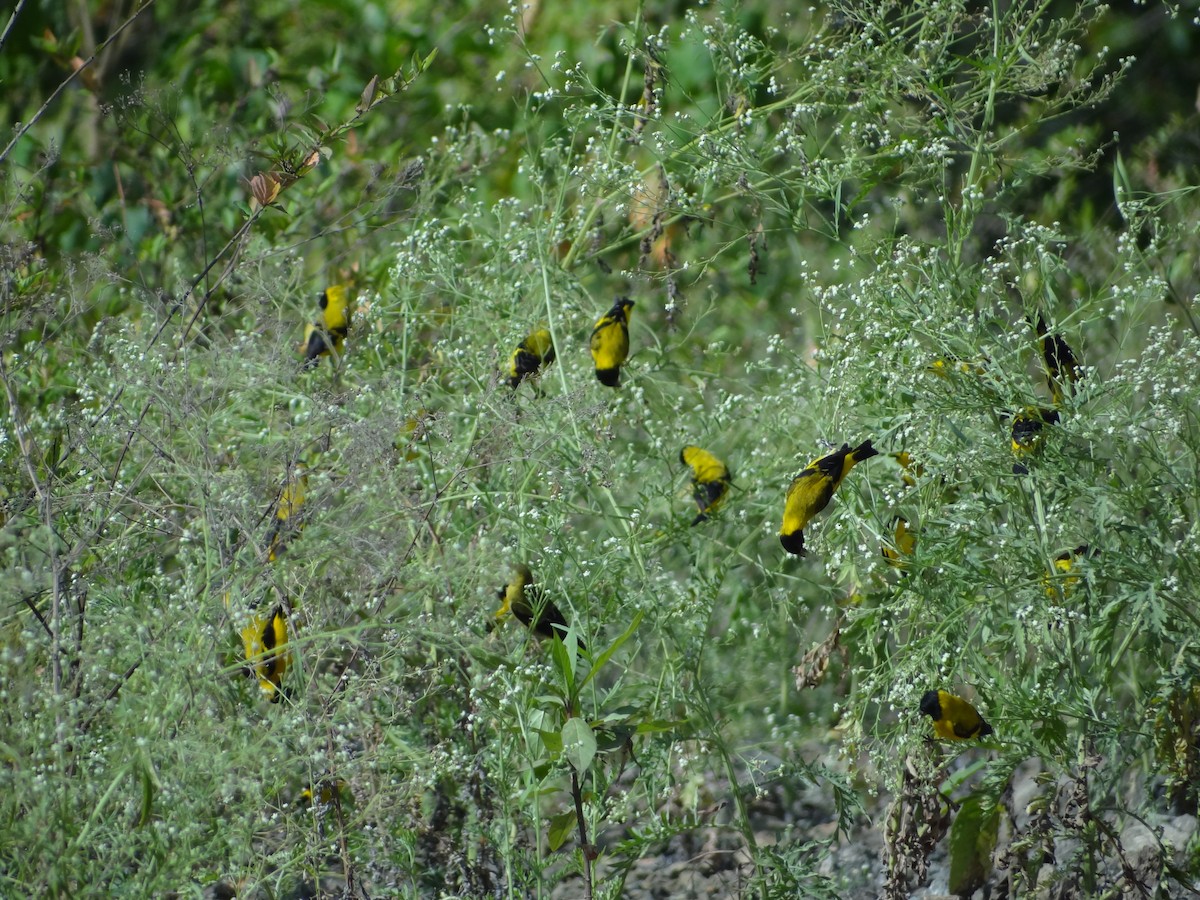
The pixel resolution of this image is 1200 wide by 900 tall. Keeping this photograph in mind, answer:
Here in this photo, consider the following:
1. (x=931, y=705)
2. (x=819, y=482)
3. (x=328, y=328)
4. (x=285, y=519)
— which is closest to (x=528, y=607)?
(x=285, y=519)

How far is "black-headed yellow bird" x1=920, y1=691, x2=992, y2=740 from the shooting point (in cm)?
238

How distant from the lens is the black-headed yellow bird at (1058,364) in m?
2.44

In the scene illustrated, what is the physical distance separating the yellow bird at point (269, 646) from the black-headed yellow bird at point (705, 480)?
37.4 inches

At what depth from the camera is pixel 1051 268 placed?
102 inches

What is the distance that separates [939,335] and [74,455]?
1.69 meters

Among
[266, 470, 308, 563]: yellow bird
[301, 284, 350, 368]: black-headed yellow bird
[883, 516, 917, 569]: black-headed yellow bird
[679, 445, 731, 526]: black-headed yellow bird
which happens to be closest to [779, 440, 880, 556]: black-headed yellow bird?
[883, 516, 917, 569]: black-headed yellow bird

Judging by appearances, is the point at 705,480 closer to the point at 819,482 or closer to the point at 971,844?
the point at 819,482

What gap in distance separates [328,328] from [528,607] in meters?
1.08

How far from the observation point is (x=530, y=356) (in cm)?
295

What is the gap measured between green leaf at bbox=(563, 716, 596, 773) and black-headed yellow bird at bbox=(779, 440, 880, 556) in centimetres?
61

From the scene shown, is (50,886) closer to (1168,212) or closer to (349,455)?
(349,455)

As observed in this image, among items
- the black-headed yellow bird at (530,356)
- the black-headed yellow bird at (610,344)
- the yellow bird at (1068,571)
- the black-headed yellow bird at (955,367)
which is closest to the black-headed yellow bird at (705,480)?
the black-headed yellow bird at (610,344)

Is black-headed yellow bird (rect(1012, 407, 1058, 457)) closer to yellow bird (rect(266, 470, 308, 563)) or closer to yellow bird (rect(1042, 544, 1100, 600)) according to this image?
yellow bird (rect(1042, 544, 1100, 600))

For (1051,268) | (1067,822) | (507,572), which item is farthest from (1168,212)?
(507,572)
